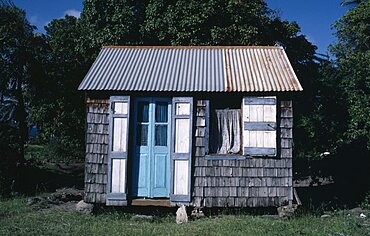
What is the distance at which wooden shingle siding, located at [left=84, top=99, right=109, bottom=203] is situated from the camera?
Answer: 10.5 meters

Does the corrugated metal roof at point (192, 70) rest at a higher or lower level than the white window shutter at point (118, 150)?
higher

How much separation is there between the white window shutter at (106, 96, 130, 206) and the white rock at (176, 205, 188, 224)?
1359mm

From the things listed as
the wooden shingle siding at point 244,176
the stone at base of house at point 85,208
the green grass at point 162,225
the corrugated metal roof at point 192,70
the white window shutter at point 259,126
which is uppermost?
the corrugated metal roof at point 192,70

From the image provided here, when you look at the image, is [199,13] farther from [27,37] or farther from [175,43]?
[27,37]

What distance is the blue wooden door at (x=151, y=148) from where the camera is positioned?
10539 millimetres

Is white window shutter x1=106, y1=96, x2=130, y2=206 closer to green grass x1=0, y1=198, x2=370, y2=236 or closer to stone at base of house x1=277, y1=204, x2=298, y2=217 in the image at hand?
green grass x1=0, y1=198, x2=370, y2=236

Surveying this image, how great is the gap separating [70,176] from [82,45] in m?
5.72

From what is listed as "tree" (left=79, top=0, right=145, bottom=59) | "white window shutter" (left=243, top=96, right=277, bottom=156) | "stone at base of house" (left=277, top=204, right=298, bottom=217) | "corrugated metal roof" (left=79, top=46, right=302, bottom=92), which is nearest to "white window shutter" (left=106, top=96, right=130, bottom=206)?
"corrugated metal roof" (left=79, top=46, right=302, bottom=92)

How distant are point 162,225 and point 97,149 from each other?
2.50 meters

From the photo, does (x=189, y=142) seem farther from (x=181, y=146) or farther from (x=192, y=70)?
(x=192, y=70)

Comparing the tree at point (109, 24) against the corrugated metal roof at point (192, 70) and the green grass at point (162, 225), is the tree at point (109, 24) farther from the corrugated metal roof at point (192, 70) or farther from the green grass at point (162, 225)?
the green grass at point (162, 225)

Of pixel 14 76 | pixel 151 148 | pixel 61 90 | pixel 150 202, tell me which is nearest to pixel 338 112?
pixel 151 148

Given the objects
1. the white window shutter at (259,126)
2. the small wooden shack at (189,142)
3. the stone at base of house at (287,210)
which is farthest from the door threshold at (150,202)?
the stone at base of house at (287,210)

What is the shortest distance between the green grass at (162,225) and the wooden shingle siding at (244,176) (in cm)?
49
